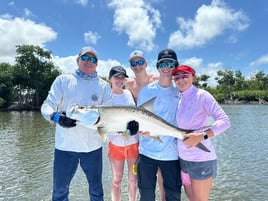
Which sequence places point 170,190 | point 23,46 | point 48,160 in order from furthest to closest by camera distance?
point 23,46
point 48,160
point 170,190

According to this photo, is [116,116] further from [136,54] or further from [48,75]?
[48,75]

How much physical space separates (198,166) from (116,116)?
127cm

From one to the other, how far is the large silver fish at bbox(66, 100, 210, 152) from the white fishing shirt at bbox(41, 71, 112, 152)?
422 millimetres

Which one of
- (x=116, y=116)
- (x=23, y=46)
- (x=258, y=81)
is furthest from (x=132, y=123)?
(x=258, y=81)

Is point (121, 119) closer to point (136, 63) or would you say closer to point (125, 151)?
point (125, 151)

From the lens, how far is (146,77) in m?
4.93

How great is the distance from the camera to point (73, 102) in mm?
3965

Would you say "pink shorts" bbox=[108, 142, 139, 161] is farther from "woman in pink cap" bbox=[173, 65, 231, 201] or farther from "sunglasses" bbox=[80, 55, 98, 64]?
"sunglasses" bbox=[80, 55, 98, 64]

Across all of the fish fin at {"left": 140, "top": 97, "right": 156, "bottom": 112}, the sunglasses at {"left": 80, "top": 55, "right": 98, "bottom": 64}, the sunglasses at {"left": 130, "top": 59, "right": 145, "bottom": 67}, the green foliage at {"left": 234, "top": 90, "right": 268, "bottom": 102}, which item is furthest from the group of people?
the green foliage at {"left": 234, "top": 90, "right": 268, "bottom": 102}

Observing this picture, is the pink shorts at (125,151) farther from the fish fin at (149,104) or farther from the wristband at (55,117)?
the wristband at (55,117)

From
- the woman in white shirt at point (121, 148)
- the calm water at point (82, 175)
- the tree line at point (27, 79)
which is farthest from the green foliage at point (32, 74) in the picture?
the woman in white shirt at point (121, 148)

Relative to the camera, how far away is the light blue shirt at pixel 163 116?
12.5 feet

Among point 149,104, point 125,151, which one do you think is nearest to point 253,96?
point 125,151

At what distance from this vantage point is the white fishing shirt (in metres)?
3.92
